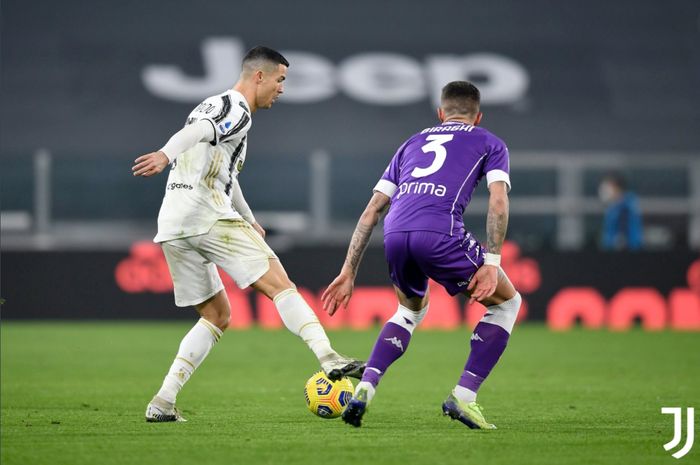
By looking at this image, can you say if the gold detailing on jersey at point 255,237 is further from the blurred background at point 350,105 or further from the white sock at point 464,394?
the blurred background at point 350,105

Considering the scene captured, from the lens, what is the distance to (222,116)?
23.2 feet

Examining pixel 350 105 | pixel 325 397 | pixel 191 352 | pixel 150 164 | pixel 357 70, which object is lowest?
pixel 325 397

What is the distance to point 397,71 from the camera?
2509 centimetres

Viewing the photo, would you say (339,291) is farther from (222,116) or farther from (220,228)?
(222,116)

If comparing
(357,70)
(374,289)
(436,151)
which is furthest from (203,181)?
(357,70)

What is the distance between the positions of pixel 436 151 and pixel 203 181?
1.35 m

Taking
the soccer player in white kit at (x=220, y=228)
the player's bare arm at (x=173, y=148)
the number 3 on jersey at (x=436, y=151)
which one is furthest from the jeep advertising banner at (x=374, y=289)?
the player's bare arm at (x=173, y=148)

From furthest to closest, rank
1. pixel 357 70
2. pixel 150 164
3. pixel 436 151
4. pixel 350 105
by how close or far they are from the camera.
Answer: pixel 357 70, pixel 350 105, pixel 436 151, pixel 150 164

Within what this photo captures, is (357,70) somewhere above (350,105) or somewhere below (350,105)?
above

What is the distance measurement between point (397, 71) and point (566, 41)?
350 cm

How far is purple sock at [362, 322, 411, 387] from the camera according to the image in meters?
6.99

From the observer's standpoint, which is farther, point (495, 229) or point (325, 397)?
point (325, 397)

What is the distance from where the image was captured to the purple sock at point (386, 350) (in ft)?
22.9

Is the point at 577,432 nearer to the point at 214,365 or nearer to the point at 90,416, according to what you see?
the point at 90,416
